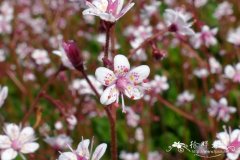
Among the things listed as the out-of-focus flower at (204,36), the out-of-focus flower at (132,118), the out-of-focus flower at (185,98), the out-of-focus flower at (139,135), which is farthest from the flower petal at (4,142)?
the out-of-focus flower at (185,98)

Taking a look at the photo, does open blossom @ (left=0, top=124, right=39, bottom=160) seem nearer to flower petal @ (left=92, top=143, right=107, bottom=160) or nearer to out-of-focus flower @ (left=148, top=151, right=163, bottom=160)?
flower petal @ (left=92, top=143, right=107, bottom=160)

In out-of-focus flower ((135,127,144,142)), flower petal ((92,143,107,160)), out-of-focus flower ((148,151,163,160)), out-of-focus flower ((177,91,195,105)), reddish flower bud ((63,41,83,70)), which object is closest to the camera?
flower petal ((92,143,107,160))

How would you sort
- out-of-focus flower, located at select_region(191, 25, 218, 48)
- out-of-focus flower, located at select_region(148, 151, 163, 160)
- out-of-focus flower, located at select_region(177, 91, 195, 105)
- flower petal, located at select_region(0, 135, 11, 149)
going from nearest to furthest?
flower petal, located at select_region(0, 135, 11, 149) < out-of-focus flower, located at select_region(191, 25, 218, 48) < out-of-focus flower, located at select_region(148, 151, 163, 160) < out-of-focus flower, located at select_region(177, 91, 195, 105)

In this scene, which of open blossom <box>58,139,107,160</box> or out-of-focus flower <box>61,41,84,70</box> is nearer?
open blossom <box>58,139,107,160</box>

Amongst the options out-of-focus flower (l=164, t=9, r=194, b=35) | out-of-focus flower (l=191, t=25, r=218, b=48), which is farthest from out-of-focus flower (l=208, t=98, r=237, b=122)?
out-of-focus flower (l=164, t=9, r=194, b=35)

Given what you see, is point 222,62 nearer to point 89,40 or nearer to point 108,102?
point 89,40

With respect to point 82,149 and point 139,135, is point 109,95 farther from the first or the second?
point 139,135

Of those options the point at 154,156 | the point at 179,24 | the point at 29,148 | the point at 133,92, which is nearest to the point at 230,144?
the point at 133,92

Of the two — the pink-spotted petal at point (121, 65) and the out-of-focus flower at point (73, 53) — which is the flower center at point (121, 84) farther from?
the out-of-focus flower at point (73, 53)
